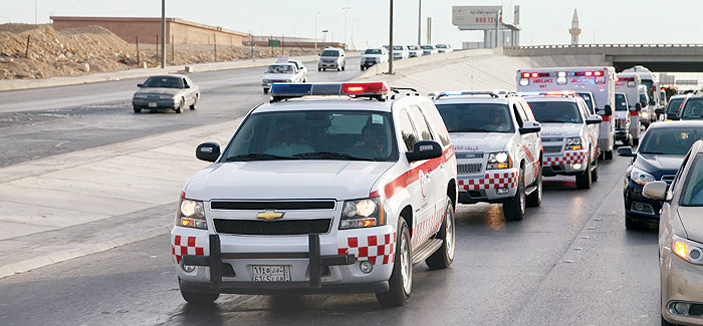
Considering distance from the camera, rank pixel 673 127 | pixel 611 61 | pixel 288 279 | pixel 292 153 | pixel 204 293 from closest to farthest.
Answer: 1. pixel 288 279
2. pixel 204 293
3. pixel 292 153
4. pixel 673 127
5. pixel 611 61

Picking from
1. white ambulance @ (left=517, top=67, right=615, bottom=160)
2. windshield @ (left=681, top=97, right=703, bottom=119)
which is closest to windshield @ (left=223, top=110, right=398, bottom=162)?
windshield @ (left=681, top=97, right=703, bottom=119)

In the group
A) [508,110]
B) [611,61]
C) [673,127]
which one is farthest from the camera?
[611,61]

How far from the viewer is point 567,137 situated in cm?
1880

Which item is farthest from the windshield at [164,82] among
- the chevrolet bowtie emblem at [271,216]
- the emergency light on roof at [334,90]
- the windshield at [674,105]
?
the chevrolet bowtie emblem at [271,216]

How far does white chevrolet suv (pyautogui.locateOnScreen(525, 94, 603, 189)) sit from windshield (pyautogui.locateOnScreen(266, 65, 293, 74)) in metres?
31.9

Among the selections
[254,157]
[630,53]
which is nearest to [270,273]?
[254,157]

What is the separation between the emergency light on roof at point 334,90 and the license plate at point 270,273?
2.51 meters

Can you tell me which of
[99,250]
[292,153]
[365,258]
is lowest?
[99,250]

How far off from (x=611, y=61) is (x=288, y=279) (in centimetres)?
10938

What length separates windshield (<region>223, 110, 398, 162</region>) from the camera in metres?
8.10

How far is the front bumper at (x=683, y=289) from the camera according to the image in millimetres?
6035

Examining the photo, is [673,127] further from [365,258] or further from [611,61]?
[611,61]

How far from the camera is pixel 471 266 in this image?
32.6 feet

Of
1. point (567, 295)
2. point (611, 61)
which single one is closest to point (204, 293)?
point (567, 295)
